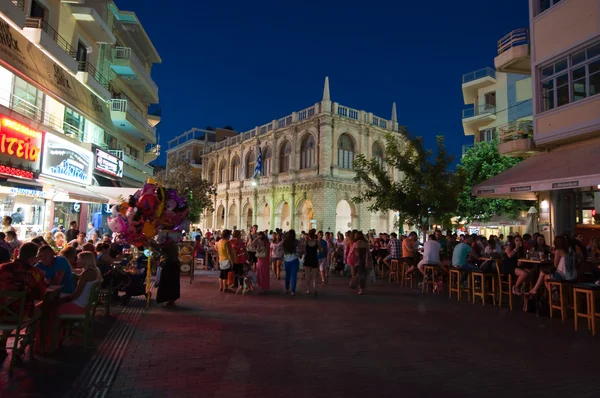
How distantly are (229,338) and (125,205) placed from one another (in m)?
3.66

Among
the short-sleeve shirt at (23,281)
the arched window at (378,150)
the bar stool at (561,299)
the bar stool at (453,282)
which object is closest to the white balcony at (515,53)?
the bar stool at (453,282)

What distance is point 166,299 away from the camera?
27.9 feet

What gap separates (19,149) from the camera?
11812 mm

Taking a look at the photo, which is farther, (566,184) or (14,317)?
(566,184)

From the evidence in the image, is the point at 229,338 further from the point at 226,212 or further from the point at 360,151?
the point at 226,212

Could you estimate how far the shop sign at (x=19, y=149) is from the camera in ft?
36.1

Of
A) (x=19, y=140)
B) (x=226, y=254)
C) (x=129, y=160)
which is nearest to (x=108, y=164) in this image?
(x=129, y=160)

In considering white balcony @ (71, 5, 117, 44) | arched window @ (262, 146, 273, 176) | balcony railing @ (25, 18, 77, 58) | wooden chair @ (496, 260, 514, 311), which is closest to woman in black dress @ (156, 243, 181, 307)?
wooden chair @ (496, 260, 514, 311)

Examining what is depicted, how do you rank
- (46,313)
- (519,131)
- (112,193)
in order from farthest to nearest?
(112,193) < (519,131) < (46,313)

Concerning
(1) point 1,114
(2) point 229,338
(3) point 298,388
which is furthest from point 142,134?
(3) point 298,388

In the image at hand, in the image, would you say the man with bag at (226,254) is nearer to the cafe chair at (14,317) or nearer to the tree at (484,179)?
the cafe chair at (14,317)

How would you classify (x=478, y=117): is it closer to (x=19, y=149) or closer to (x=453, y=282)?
(x=453, y=282)

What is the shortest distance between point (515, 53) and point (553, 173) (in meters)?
5.99

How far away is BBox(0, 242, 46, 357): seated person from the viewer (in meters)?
4.45
